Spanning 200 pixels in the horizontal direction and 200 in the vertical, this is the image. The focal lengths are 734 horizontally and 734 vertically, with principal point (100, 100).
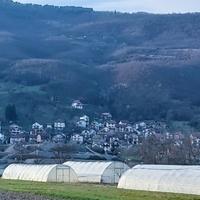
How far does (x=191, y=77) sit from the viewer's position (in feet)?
495

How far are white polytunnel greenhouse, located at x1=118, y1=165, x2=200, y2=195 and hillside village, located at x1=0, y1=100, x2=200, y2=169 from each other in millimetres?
20310

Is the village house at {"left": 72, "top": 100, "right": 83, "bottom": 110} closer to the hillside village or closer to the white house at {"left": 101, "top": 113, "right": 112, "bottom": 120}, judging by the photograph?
the hillside village

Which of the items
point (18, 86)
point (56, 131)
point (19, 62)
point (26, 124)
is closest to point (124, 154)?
point (56, 131)

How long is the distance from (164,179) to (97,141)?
65.1 meters

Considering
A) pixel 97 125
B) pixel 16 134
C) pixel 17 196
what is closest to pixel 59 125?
pixel 16 134

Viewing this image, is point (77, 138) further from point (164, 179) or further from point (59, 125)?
point (164, 179)

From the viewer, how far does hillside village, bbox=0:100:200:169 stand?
62188 millimetres

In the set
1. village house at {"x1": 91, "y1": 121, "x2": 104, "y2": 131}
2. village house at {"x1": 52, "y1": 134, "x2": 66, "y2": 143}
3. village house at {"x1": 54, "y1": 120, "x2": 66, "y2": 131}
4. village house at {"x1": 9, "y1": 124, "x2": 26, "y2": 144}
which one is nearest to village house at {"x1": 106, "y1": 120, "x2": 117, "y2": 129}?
village house at {"x1": 91, "y1": 121, "x2": 104, "y2": 131}

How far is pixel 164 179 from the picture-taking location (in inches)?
1367

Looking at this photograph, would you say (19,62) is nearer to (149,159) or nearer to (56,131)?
(56,131)

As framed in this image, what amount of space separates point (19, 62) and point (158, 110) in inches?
1970

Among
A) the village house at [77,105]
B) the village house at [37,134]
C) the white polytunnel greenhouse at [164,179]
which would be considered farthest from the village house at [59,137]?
the white polytunnel greenhouse at [164,179]

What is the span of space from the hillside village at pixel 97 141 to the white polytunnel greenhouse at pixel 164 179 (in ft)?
66.6

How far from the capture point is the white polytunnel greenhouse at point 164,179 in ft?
108
